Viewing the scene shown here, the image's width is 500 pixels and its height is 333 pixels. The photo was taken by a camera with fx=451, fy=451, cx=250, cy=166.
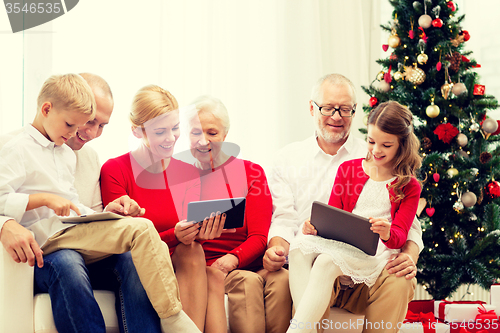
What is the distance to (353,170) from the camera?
1.83 m

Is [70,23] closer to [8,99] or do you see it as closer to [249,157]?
[8,99]

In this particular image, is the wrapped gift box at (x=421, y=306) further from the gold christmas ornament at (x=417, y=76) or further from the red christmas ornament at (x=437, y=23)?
the red christmas ornament at (x=437, y=23)

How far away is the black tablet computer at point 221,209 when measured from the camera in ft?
5.06

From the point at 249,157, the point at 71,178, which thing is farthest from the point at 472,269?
the point at 71,178

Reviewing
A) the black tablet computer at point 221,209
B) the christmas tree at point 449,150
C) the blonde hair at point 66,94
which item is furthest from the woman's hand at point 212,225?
the christmas tree at point 449,150

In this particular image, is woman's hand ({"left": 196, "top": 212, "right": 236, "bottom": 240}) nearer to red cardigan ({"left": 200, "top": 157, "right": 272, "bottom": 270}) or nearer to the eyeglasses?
red cardigan ({"left": 200, "top": 157, "right": 272, "bottom": 270})

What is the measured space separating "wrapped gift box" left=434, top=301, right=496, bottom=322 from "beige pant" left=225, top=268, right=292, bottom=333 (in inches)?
42.9

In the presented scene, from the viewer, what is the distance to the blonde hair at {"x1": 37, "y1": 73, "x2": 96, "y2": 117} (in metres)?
1.52

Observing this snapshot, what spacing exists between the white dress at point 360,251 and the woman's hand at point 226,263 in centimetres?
25

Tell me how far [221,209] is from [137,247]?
319 millimetres

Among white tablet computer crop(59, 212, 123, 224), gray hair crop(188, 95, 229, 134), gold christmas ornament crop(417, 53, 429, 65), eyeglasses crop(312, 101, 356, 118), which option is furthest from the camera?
gold christmas ornament crop(417, 53, 429, 65)

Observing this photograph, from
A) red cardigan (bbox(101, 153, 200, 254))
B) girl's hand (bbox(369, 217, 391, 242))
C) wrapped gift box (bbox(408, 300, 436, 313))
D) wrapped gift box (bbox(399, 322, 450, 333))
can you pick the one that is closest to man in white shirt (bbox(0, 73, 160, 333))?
red cardigan (bbox(101, 153, 200, 254))

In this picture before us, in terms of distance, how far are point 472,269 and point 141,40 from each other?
2.33 meters

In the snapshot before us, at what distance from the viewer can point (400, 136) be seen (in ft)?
5.65
